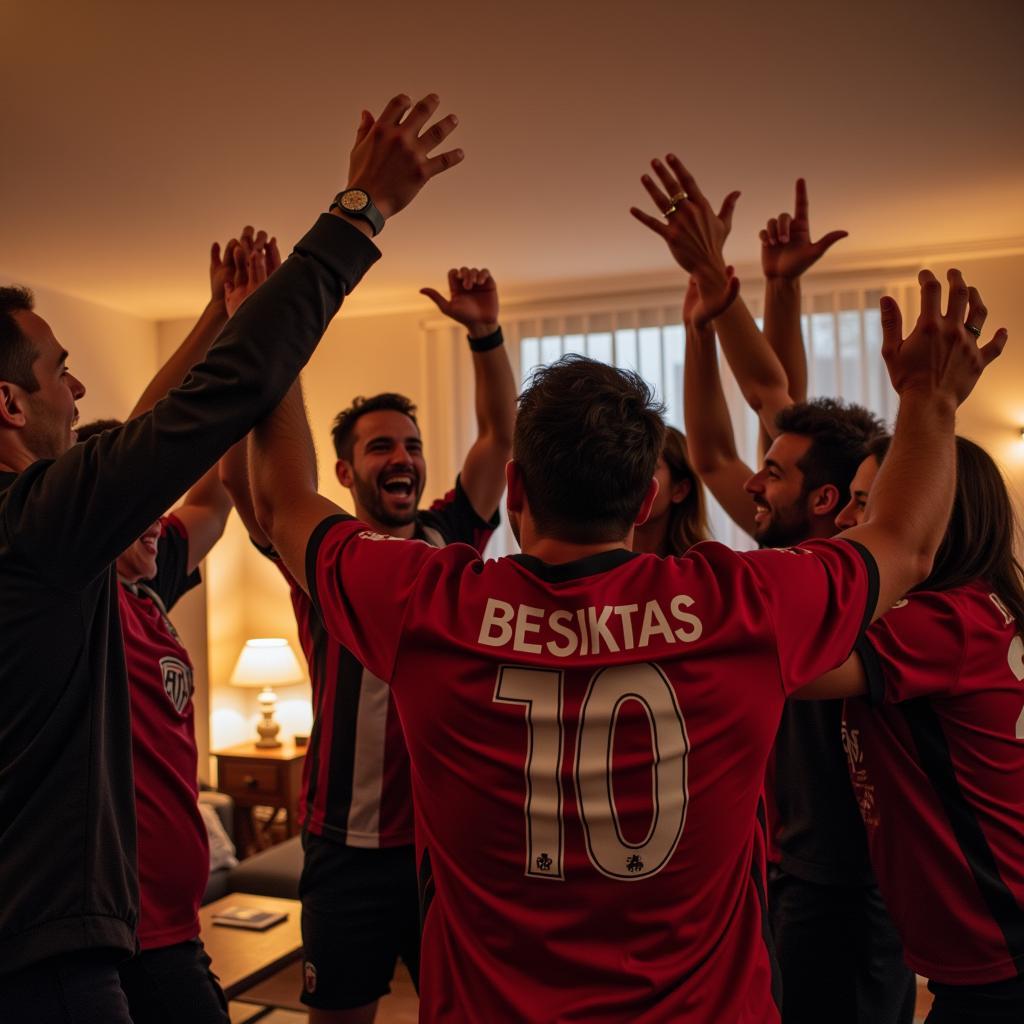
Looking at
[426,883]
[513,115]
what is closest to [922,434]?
[426,883]

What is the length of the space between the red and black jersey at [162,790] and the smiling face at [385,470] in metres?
0.64

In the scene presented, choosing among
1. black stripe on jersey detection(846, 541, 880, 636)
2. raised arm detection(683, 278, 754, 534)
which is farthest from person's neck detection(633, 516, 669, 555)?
black stripe on jersey detection(846, 541, 880, 636)

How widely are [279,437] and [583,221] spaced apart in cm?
358

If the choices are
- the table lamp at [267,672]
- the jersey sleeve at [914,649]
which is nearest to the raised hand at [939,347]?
the jersey sleeve at [914,649]

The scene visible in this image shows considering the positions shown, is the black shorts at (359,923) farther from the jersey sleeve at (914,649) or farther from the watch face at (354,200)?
the watch face at (354,200)

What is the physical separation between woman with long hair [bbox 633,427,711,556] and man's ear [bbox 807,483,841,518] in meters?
0.43

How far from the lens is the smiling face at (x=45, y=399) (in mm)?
1241

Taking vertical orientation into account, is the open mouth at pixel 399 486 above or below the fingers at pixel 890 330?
below

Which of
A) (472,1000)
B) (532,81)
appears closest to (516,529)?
(472,1000)

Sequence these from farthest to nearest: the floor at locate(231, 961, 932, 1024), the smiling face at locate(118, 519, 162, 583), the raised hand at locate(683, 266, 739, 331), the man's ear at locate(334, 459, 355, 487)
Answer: the floor at locate(231, 961, 932, 1024), the man's ear at locate(334, 459, 355, 487), the raised hand at locate(683, 266, 739, 331), the smiling face at locate(118, 519, 162, 583)

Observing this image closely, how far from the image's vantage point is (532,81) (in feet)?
10.2

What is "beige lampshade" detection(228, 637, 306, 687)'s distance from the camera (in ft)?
18.4

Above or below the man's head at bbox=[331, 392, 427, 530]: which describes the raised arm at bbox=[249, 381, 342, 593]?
below

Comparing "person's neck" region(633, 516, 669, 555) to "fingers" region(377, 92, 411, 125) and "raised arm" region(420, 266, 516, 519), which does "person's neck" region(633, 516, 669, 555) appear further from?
"fingers" region(377, 92, 411, 125)
